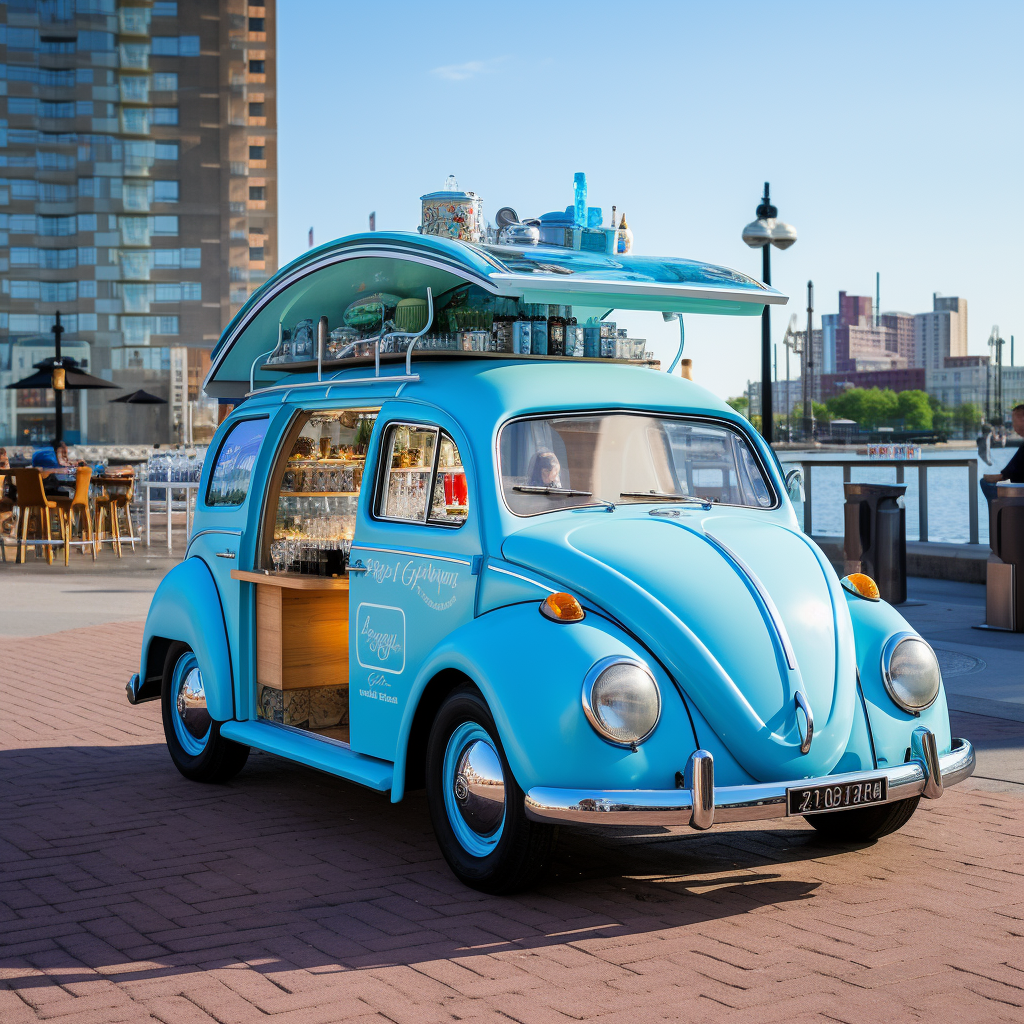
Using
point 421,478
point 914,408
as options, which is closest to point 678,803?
point 421,478

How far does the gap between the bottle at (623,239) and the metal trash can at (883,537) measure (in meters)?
6.37

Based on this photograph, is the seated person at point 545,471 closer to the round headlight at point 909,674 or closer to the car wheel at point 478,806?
the car wheel at point 478,806

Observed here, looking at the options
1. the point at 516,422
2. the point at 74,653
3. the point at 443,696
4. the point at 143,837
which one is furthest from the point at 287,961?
the point at 74,653

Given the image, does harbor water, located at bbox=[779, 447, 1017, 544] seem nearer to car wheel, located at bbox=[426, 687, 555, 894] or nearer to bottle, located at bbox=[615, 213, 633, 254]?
bottle, located at bbox=[615, 213, 633, 254]

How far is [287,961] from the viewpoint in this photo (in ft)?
13.8

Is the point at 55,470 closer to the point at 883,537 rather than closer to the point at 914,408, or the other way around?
the point at 883,537

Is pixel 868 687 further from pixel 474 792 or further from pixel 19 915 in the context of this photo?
pixel 19 915

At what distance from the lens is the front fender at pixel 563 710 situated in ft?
14.6

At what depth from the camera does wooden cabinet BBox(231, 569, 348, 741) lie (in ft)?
21.2

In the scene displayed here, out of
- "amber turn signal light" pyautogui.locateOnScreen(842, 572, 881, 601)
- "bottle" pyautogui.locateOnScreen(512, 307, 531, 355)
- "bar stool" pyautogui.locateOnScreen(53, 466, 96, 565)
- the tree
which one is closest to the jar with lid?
"bottle" pyautogui.locateOnScreen(512, 307, 531, 355)

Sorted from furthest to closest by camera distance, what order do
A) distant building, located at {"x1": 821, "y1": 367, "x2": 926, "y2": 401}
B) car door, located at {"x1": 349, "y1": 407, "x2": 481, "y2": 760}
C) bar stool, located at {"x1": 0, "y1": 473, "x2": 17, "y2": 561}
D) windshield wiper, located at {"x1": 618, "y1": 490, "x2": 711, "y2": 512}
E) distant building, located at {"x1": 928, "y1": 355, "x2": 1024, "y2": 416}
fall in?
distant building, located at {"x1": 821, "y1": 367, "x2": 926, "y2": 401} < distant building, located at {"x1": 928, "y1": 355, "x2": 1024, "y2": 416} < bar stool, located at {"x1": 0, "y1": 473, "x2": 17, "y2": 561} < windshield wiper, located at {"x1": 618, "y1": 490, "x2": 711, "y2": 512} < car door, located at {"x1": 349, "y1": 407, "x2": 481, "y2": 760}

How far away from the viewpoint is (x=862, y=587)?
5.55 metres

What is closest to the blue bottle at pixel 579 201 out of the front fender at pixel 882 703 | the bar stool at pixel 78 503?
the front fender at pixel 882 703

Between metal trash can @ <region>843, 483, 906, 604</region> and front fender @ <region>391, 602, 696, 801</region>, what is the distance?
852 centimetres
